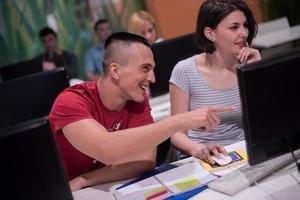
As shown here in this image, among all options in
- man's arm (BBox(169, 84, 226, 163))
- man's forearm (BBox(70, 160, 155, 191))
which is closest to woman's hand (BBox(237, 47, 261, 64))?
man's arm (BBox(169, 84, 226, 163))

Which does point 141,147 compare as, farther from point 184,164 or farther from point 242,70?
point 242,70

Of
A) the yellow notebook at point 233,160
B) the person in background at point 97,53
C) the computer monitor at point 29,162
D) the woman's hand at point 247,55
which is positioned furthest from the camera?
the person in background at point 97,53

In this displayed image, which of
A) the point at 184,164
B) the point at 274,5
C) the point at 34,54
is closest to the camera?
the point at 184,164

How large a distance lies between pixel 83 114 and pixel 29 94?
0.45m

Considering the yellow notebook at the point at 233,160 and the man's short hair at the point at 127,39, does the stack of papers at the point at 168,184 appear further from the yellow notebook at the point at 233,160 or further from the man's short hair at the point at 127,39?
the man's short hair at the point at 127,39

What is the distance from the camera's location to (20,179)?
42.3 inches

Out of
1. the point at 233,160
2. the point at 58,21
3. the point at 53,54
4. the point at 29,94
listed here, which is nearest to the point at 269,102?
the point at 233,160

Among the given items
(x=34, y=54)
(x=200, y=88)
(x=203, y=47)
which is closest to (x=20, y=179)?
(x=200, y=88)

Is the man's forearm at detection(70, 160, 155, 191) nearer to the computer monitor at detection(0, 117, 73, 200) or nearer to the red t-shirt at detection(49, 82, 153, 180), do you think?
the red t-shirt at detection(49, 82, 153, 180)

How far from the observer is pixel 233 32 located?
2.04 metres

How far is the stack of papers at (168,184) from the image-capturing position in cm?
146

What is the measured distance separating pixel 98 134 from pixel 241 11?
106 centimetres

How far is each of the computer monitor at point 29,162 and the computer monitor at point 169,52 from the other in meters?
1.54

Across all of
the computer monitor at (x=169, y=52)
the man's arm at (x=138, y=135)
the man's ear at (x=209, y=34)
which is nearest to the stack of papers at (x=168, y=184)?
the man's arm at (x=138, y=135)
